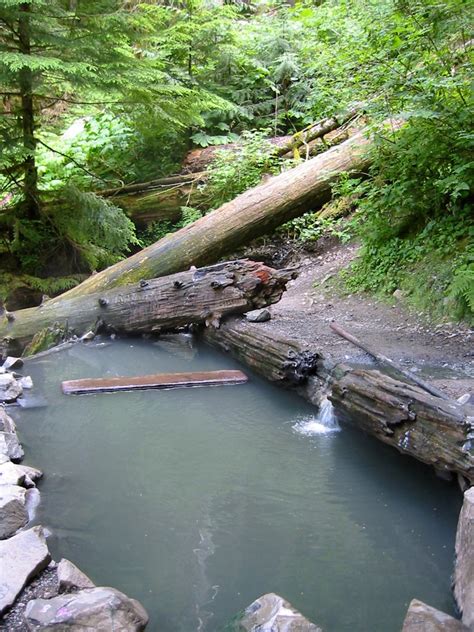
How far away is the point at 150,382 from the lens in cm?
664

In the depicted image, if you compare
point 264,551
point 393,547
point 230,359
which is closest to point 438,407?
point 393,547

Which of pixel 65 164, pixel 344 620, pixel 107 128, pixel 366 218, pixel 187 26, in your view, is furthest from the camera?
pixel 107 128

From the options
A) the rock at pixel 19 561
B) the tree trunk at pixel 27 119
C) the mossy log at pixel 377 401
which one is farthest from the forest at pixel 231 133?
the rock at pixel 19 561

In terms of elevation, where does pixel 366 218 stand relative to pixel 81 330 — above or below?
above

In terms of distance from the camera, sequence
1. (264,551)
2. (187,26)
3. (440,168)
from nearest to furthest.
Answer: (264,551)
(440,168)
(187,26)

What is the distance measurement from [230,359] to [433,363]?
2.69m

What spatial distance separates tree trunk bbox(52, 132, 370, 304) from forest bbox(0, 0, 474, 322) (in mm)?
98

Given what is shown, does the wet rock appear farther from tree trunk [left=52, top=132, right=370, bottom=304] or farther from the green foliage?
the green foliage

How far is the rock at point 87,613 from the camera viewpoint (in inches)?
105

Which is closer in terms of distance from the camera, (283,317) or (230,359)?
(230,359)

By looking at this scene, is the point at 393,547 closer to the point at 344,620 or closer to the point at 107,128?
the point at 344,620

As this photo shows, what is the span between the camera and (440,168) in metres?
7.51

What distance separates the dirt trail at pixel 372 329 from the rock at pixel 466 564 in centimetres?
189

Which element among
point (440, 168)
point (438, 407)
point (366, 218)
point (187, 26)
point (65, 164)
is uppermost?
point (187, 26)
